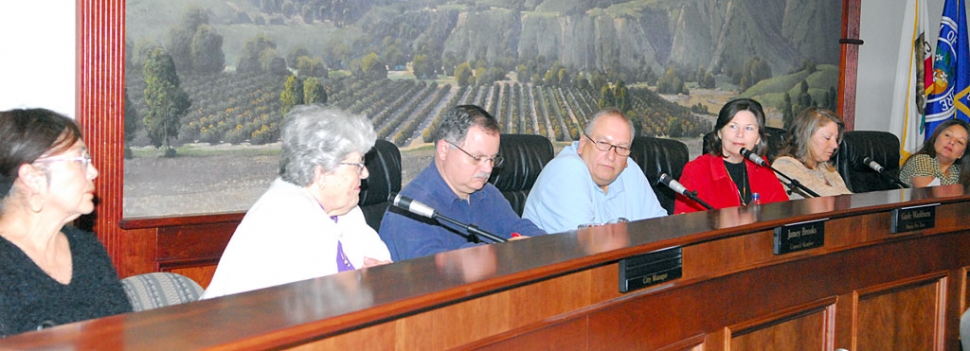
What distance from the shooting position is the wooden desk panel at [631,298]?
44.1 inches

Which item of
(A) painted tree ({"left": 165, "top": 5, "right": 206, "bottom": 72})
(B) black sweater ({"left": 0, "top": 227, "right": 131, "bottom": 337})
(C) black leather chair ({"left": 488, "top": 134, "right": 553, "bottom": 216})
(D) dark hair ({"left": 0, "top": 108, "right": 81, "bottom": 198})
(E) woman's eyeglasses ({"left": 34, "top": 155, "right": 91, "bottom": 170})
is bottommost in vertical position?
(B) black sweater ({"left": 0, "top": 227, "right": 131, "bottom": 337})

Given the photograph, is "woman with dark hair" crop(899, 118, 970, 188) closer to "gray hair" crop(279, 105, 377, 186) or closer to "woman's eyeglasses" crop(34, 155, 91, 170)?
"gray hair" crop(279, 105, 377, 186)

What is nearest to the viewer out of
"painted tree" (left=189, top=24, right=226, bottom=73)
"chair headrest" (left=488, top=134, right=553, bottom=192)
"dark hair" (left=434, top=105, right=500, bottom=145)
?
"dark hair" (left=434, top=105, right=500, bottom=145)

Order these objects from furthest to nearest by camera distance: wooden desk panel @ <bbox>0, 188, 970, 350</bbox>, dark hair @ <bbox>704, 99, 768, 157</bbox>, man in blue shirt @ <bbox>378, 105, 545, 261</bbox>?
dark hair @ <bbox>704, 99, 768, 157</bbox>
man in blue shirt @ <bbox>378, 105, 545, 261</bbox>
wooden desk panel @ <bbox>0, 188, 970, 350</bbox>

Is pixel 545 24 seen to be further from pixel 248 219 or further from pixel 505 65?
pixel 248 219

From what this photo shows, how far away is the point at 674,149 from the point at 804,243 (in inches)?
64.6

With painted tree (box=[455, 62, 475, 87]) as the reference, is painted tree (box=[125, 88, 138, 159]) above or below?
below

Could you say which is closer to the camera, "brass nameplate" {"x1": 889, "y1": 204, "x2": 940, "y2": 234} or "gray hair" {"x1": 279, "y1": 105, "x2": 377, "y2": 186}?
"gray hair" {"x1": 279, "y1": 105, "x2": 377, "y2": 186}

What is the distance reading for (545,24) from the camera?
4.36 metres

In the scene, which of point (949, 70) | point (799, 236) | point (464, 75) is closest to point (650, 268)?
point (799, 236)

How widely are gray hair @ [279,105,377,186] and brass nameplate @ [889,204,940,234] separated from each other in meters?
1.75

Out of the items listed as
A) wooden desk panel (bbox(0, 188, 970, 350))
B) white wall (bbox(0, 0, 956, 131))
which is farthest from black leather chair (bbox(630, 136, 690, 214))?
white wall (bbox(0, 0, 956, 131))

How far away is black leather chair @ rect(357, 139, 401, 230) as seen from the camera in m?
2.75

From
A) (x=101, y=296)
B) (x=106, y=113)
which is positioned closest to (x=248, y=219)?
(x=101, y=296)
